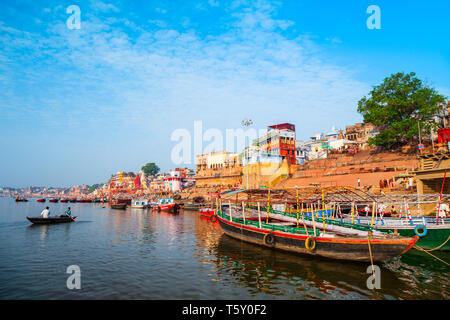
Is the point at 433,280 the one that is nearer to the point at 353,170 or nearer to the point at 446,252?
the point at 446,252

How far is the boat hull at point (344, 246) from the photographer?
1253 cm

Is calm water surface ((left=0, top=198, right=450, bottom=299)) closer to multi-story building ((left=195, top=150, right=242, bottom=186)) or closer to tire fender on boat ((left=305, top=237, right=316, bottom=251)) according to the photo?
tire fender on boat ((left=305, top=237, right=316, bottom=251))

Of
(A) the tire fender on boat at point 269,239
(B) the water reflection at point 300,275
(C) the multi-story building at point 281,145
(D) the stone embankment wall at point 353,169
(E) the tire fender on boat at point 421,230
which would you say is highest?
(C) the multi-story building at point 281,145

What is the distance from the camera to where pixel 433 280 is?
11.7 m

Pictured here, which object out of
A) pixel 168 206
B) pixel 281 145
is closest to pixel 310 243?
pixel 168 206

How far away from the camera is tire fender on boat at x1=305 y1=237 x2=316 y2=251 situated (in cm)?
1460

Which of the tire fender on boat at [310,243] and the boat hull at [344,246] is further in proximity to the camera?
the tire fender on boat at [310,243]

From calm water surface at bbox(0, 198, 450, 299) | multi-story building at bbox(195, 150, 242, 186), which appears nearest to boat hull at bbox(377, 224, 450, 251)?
calm water surface at bbox(0, 198, 450, 299)

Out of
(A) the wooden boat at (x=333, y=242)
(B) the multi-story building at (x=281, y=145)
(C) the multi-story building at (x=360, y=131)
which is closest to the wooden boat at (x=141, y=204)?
(B) the multi-story building at (x=281, y=145)

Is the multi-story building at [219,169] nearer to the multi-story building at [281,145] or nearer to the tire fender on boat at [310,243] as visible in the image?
the multi-story building at [281,145]

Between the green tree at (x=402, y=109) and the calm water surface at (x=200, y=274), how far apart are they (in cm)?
3586

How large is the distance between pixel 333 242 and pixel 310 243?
1.25 meters
